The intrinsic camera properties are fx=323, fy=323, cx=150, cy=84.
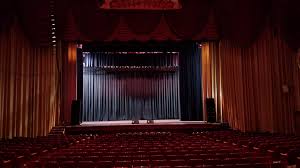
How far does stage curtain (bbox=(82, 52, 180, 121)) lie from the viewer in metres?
20.5

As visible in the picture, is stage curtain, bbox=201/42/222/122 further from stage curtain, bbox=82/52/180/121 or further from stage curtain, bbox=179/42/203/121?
stage curtain, bbox=82/52/180/121

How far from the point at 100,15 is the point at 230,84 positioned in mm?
6661

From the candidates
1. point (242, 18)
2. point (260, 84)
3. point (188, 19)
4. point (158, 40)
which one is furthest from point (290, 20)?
point (158, 40)

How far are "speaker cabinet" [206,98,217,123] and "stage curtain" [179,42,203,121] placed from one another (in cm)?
227

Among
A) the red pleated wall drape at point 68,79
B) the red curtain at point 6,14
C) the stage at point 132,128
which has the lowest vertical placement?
the stage at point 132,128

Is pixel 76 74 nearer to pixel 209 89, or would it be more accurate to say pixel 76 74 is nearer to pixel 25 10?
pixel 25 10

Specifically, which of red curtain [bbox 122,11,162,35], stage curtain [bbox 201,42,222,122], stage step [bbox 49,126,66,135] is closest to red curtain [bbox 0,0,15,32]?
red curtain [bbox 122,11,162,35]

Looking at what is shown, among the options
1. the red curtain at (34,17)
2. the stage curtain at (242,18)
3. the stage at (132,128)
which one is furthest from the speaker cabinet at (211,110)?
the red curtain at (34,17)

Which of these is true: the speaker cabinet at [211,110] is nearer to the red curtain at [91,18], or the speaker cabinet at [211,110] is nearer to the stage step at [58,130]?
the red curtain at [91,18]

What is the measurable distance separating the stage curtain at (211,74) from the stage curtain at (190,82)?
928mm

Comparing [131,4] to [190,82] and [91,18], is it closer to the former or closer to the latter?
[91,18]

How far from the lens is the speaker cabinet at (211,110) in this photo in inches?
611

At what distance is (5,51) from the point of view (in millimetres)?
12609

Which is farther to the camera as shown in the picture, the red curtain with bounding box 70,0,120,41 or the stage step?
the stage step
